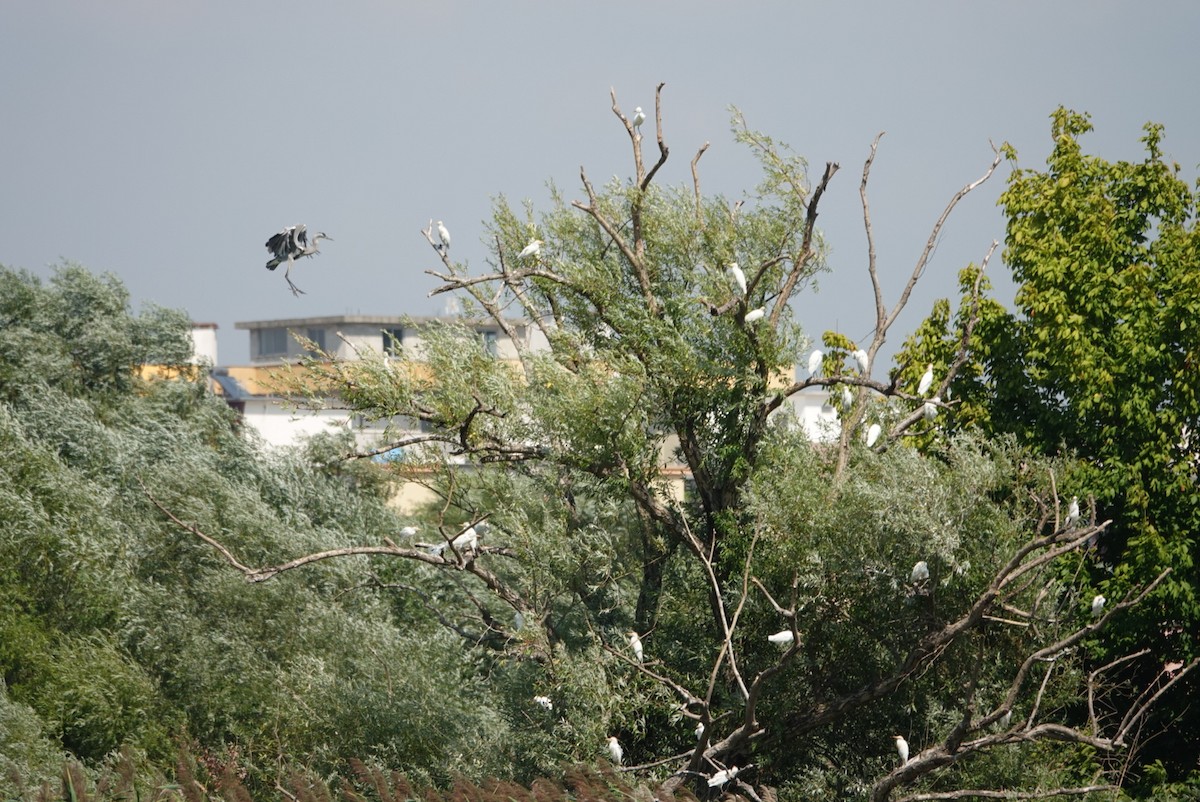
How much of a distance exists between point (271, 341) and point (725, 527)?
73591 millimetres

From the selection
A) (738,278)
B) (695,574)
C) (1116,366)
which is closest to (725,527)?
(695,574)

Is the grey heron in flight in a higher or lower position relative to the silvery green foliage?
higher

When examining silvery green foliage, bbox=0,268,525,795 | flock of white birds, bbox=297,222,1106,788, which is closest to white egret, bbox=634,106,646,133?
flock of white birds, bbox=297,222,1106,788

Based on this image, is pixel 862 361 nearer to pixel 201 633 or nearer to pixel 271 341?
pixel 201 633

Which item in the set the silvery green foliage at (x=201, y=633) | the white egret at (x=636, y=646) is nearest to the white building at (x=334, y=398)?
the white egret at (x=636, y=646)

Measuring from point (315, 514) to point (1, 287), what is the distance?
13.7 meters

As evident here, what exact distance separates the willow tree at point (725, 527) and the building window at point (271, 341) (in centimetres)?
6837

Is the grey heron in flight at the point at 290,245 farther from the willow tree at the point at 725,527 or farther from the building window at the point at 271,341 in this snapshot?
the building window at the point at 271,341

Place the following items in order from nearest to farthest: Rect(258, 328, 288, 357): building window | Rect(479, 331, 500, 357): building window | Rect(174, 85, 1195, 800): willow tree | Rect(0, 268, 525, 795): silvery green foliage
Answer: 1. Rect(174, 85, 1195, 800): willow tree
2. Rect(479, 331, 500, 357): building window
3. Rect(0, 268, 525, 795): silvery green foliage
4. Rect(258, 328, 288, 357): building window

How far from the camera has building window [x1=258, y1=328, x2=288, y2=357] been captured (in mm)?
83438

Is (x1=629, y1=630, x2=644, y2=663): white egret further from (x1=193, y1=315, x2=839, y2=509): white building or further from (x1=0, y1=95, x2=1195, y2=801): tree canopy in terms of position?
(x1=193, y1=315, x2=839, y2=509): white building

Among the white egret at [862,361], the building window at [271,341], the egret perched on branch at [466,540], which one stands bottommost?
the egret perched on branch at [466,540]

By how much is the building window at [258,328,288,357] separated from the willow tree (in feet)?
224

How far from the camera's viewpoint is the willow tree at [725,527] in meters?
14.4
